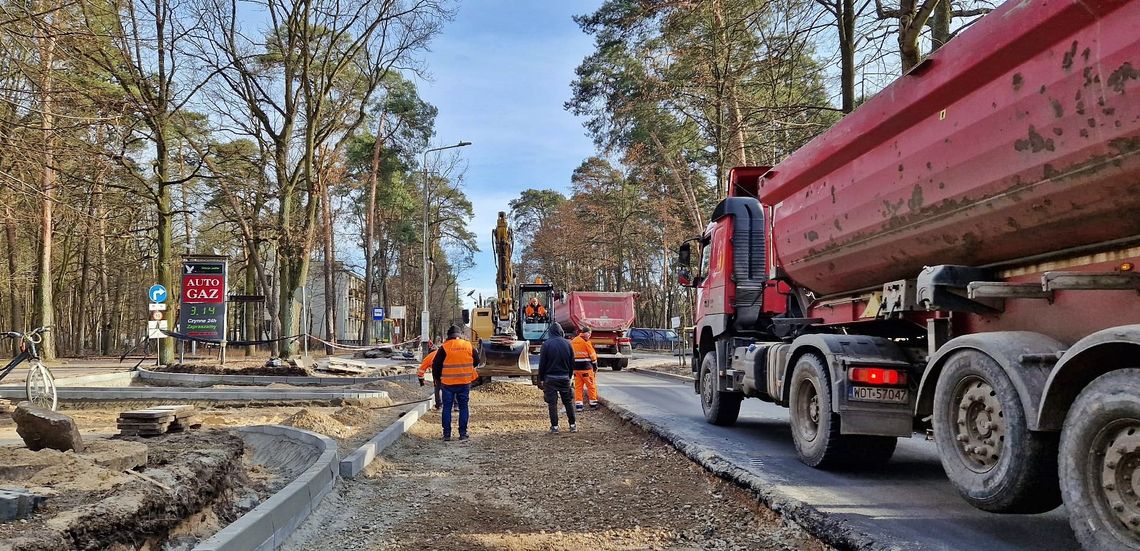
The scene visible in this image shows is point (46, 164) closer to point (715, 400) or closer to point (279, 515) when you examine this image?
point (279, 515)

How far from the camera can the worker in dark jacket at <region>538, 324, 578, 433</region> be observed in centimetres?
1012

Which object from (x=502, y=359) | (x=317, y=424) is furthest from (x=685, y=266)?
(x=502, y=359)

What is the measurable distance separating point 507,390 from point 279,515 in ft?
35.3

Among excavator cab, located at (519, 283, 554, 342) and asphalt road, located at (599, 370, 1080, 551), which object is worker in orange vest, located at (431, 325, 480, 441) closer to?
asphalt road, located at (599, 370, 1080, 551)

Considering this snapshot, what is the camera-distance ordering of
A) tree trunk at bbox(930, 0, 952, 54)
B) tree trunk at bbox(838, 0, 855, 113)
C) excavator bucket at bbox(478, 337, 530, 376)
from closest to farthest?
tree trunk at bbox(930, 0, 952, 54)
tree trunk at bbox(838, 0, 855, 113)
excavator bucket at bbox(478, 337, 530, 376)

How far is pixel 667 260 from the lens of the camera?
41.5 m

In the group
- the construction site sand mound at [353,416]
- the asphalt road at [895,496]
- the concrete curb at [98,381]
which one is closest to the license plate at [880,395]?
the asphalt road at [895,496]

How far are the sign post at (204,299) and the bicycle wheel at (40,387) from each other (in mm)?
7512

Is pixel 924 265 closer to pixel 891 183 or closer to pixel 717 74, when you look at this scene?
pixel 891 183

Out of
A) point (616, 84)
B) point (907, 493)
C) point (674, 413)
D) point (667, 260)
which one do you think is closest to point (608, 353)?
point (616, 84)

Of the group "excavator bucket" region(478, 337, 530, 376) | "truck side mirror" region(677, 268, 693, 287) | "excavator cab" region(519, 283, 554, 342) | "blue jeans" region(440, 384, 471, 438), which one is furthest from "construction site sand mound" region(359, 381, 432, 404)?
"excavator cab" region(519, 283, 554, 342)

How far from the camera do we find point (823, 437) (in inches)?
241

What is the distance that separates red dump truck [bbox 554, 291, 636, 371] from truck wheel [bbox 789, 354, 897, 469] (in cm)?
1821

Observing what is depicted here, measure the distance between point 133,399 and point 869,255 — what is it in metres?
12.5
